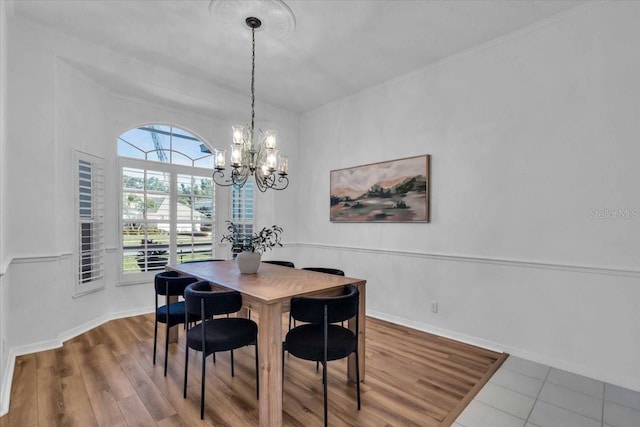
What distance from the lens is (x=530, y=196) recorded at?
2.98 metres

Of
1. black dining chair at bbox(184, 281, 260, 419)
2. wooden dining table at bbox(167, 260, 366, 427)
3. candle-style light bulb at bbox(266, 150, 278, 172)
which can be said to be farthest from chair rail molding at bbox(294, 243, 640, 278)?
black dining chair at bbox(184, 281, 260, 419)

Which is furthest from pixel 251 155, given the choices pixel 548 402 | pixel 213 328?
pixel 548 402

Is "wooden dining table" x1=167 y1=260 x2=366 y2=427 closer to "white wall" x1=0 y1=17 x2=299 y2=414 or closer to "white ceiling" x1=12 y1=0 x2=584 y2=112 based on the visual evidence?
"white wall" x1=0 y1=17 x2=299 y2=414

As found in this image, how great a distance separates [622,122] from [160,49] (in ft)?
15.1

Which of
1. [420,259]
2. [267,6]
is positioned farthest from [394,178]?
[267,6]

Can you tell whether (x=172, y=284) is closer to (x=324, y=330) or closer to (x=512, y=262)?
(x=324, y=330)

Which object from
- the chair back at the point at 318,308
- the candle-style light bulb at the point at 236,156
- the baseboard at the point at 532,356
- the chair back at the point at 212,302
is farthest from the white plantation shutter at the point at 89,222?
the baseboard at the point at 532,356

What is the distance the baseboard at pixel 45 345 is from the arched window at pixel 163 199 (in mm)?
486

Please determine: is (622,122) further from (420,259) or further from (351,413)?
(351,413)

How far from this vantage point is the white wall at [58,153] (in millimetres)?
2949

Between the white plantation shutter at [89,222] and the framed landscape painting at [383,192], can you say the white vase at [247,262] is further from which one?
the white plantation shutter at [89,222]

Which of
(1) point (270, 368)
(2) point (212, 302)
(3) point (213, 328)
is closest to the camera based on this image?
(1) point (270, 368)

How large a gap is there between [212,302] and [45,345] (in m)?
2.34

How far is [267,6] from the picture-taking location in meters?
2.66
